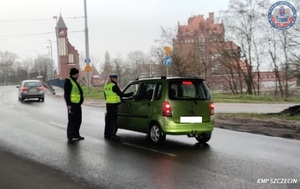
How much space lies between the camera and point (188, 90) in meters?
10.1

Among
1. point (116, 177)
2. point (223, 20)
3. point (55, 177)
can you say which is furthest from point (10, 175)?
point (223, 20)

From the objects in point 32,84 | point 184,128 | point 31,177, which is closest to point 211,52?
point 32,84

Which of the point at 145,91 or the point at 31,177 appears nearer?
the point at 31,177

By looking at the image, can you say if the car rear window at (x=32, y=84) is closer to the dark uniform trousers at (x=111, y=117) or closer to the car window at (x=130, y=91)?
the car window at (x=130, y=91)

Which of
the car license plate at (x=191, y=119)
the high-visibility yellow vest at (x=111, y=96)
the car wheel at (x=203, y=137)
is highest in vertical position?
the high-visibility yellow vest at (x=111, y=96)

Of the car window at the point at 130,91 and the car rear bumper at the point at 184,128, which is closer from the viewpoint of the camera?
the car rear bumper at the point at 184,128

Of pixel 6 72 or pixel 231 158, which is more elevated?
pixel 6 72

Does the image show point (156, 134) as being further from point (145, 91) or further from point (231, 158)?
point (231, 158)

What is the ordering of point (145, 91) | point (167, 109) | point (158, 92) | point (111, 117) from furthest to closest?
point (111, 117)
point (145, 91)
point (158, 92)
point (167, 109)

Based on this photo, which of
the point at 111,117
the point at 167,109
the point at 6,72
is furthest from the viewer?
the point at 6,72

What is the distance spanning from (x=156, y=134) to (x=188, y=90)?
1.34 metres

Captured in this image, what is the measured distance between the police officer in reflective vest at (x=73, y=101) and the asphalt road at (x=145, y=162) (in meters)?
0.37

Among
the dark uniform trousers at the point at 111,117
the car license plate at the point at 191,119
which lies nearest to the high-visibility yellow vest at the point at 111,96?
the dark uniform trousers at the point at 111,117

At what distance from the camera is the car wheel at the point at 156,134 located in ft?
32.6
